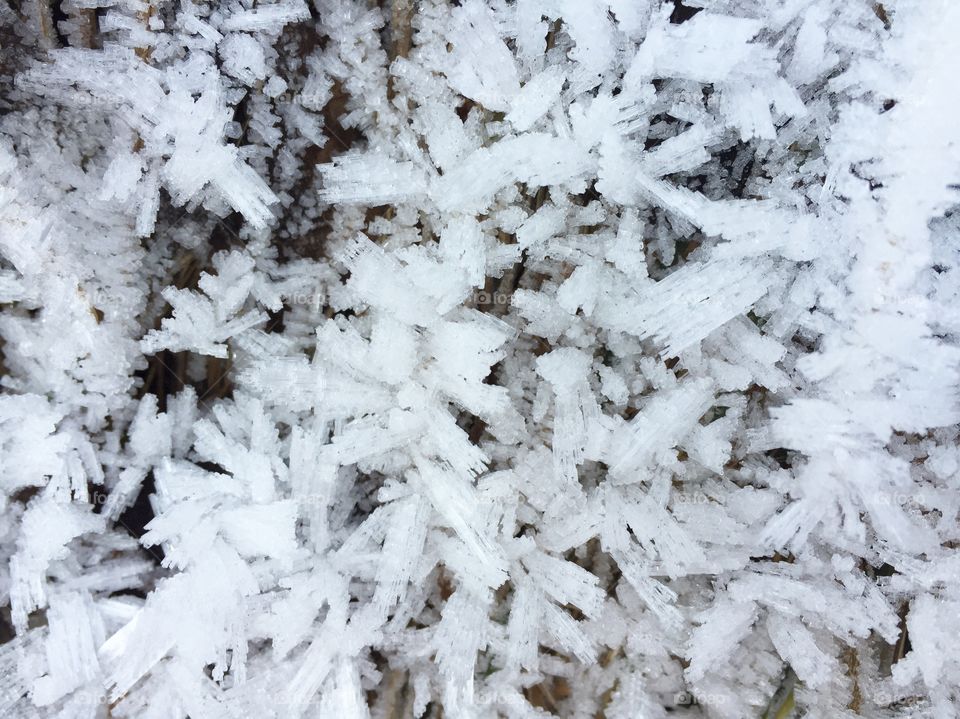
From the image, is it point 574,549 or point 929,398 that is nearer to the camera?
point 929,398

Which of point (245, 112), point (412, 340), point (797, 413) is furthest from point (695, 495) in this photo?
point (245, 112)

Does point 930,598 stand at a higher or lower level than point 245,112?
lower

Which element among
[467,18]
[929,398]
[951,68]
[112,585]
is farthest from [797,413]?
[112,585]

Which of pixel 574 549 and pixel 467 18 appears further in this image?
pixel 574 549

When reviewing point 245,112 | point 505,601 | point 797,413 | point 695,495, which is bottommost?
point 505,601

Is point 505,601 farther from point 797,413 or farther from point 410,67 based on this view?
point 410,67

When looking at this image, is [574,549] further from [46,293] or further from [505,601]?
[46,293]
